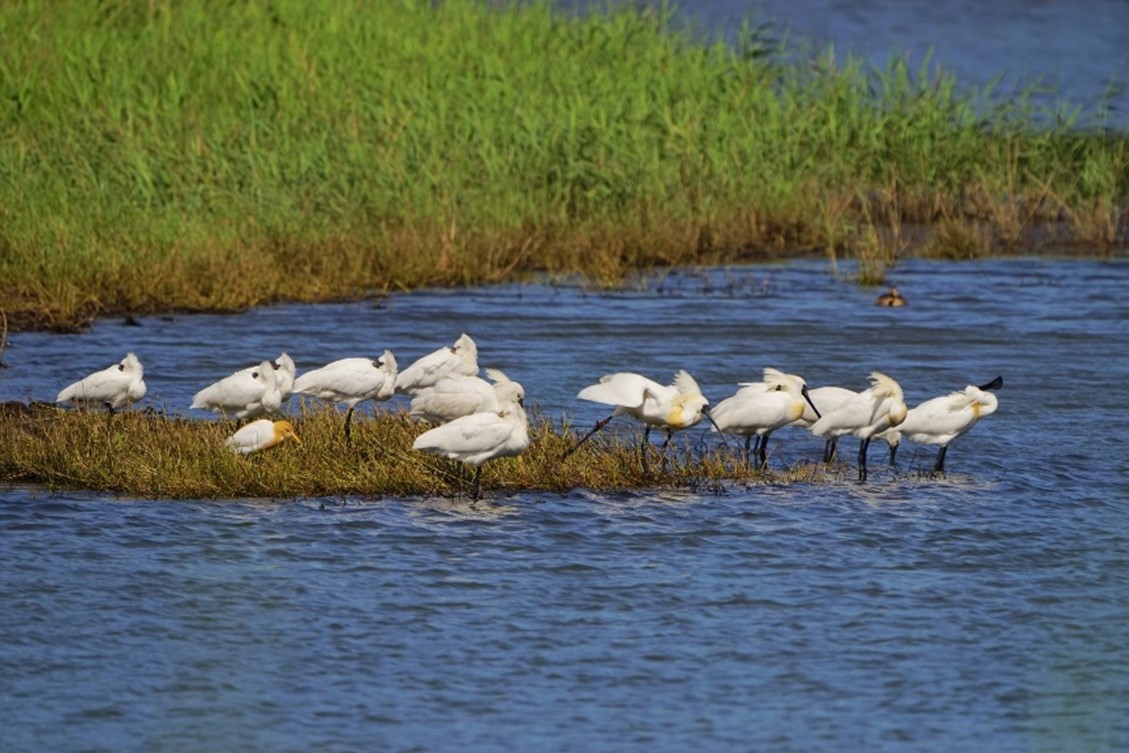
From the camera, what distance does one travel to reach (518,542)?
33.5 feet

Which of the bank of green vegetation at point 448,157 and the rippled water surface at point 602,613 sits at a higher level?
the bank of green vegetation at point 448,157

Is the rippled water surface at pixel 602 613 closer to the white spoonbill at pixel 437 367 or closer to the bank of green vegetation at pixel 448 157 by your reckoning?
the white spoonbill at pixel 437 367

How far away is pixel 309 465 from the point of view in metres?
11.1

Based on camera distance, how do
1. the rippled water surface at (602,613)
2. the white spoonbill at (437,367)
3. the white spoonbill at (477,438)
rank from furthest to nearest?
the white spoonbill at (437,367), the white spoonbill at (477,438), the rippled water surface at (602,613)

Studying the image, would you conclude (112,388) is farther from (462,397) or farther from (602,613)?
(602,613)

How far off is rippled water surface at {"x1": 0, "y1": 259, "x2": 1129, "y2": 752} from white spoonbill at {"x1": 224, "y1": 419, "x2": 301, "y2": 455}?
1.23 ft

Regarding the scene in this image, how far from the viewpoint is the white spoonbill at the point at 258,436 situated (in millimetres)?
11008

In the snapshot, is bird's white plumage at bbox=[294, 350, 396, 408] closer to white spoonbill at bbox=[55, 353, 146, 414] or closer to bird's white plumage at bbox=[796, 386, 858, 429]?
white spoonbill at bbox=[55, 353, 146, 414]

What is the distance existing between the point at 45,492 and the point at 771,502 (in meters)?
3.91

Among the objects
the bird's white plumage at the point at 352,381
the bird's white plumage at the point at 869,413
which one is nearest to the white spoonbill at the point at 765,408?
the bird's white plumage at the point at 869,413

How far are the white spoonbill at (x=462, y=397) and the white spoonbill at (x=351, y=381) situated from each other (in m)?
0.44

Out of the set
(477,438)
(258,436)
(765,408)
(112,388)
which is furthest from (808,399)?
(112,388)

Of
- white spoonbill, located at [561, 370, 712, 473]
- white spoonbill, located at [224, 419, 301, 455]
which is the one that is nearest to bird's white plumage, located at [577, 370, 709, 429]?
white spoonbill, located at [561, 370, 712, 473]

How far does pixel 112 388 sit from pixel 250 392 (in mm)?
890
